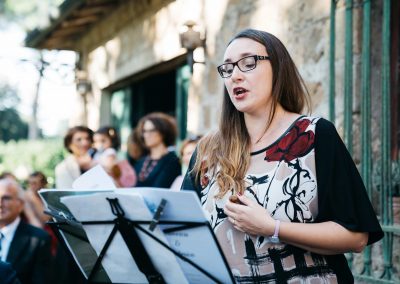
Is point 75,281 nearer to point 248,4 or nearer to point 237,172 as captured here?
point 248,4

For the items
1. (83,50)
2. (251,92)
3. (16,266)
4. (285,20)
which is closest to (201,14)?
(285,20)

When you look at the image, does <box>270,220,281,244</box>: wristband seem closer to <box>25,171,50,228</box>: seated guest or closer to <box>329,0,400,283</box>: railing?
<box>329,0,400,283</box>: railing

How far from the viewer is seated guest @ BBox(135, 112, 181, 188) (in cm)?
567

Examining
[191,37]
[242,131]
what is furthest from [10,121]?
[242,131]

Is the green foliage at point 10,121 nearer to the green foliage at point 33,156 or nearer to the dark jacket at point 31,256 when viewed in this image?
the green foliage at point 33,156

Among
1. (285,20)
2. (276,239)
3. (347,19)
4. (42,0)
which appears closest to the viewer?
(276,239)

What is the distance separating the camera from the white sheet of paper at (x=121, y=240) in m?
2.22

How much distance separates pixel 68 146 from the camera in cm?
644

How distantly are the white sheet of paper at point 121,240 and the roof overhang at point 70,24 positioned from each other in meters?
7.01

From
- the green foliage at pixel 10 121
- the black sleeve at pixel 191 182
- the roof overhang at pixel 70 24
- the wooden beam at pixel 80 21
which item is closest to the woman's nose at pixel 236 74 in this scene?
the black sleeve at pixel 191 182

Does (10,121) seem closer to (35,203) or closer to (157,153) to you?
(35,203)

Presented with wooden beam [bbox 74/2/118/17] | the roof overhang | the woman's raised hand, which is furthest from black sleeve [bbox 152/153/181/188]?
wooden beam [bbox 74/2/118/17]

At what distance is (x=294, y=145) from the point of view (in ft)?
7.25

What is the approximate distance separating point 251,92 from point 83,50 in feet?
30.7
